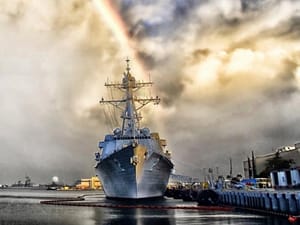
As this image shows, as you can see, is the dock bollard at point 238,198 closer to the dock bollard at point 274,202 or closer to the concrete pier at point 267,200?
the concrete pier at point 267,200

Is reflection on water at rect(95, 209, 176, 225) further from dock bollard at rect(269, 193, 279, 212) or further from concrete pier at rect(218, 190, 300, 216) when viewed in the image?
dock bollard at rect(269, 193, 279, 212)

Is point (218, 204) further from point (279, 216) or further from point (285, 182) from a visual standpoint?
point (279, 216)

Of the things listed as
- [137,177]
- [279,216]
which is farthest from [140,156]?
[279,216]

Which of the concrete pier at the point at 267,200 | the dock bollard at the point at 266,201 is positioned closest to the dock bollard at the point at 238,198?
the concrete pier at the point at 267,200

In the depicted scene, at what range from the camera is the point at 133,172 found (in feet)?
225

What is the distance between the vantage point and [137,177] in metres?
69.4

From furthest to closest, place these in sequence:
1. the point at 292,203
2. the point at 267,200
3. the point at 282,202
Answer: the point at 267,200 → the point at 282,202 → the point at 292,203

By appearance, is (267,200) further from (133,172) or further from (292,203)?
(133,172)

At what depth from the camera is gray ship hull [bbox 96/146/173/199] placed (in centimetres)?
6925

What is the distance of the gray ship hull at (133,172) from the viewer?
6925cm

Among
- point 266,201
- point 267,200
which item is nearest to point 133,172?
point 266,201

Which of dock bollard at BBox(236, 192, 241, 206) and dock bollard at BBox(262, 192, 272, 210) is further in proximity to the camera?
dock bollard at BBox(236, 192, 241, 206)

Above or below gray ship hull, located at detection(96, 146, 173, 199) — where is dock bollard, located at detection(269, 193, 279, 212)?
below

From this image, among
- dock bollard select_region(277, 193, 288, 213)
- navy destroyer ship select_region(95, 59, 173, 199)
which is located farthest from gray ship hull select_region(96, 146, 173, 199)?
dock bollard select_region(277, 193, 288, 213)
